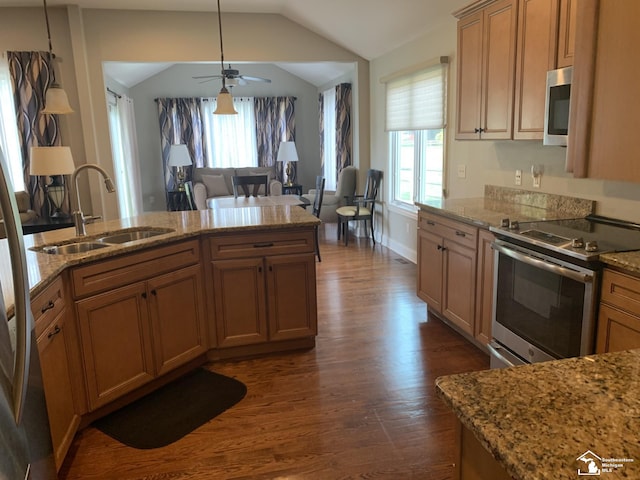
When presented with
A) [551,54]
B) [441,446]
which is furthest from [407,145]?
[441,446]

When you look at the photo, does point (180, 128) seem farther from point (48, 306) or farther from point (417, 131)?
point (48, 306)

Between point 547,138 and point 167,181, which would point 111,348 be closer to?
point 547,138

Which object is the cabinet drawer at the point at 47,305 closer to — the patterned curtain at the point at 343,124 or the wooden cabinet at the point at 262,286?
the wooden cabinet at the point at 262,286

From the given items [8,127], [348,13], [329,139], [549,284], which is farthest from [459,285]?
[329,139]

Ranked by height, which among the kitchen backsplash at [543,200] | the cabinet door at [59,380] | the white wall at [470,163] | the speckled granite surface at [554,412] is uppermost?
the white wall at [470,163]

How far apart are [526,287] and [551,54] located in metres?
1.27

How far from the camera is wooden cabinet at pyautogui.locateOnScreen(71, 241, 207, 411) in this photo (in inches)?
91.0

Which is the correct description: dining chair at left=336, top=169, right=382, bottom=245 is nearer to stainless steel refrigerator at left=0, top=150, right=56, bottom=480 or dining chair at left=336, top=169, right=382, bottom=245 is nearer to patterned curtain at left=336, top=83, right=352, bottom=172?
patterned curtain at left=336, top=83, right=352, bottom=172

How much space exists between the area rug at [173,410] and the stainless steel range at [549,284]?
1508 millimetres

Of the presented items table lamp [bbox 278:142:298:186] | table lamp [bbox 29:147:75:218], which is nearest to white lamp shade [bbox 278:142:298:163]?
table lamp [bbox 278:142:298:186]

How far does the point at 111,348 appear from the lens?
7.86 ft

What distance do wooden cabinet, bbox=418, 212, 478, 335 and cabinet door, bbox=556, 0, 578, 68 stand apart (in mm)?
1030

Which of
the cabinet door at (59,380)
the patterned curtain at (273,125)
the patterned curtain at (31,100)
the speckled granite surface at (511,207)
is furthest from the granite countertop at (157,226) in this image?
the patterned curtain at (273,125)

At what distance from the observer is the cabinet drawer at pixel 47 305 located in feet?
6.07
